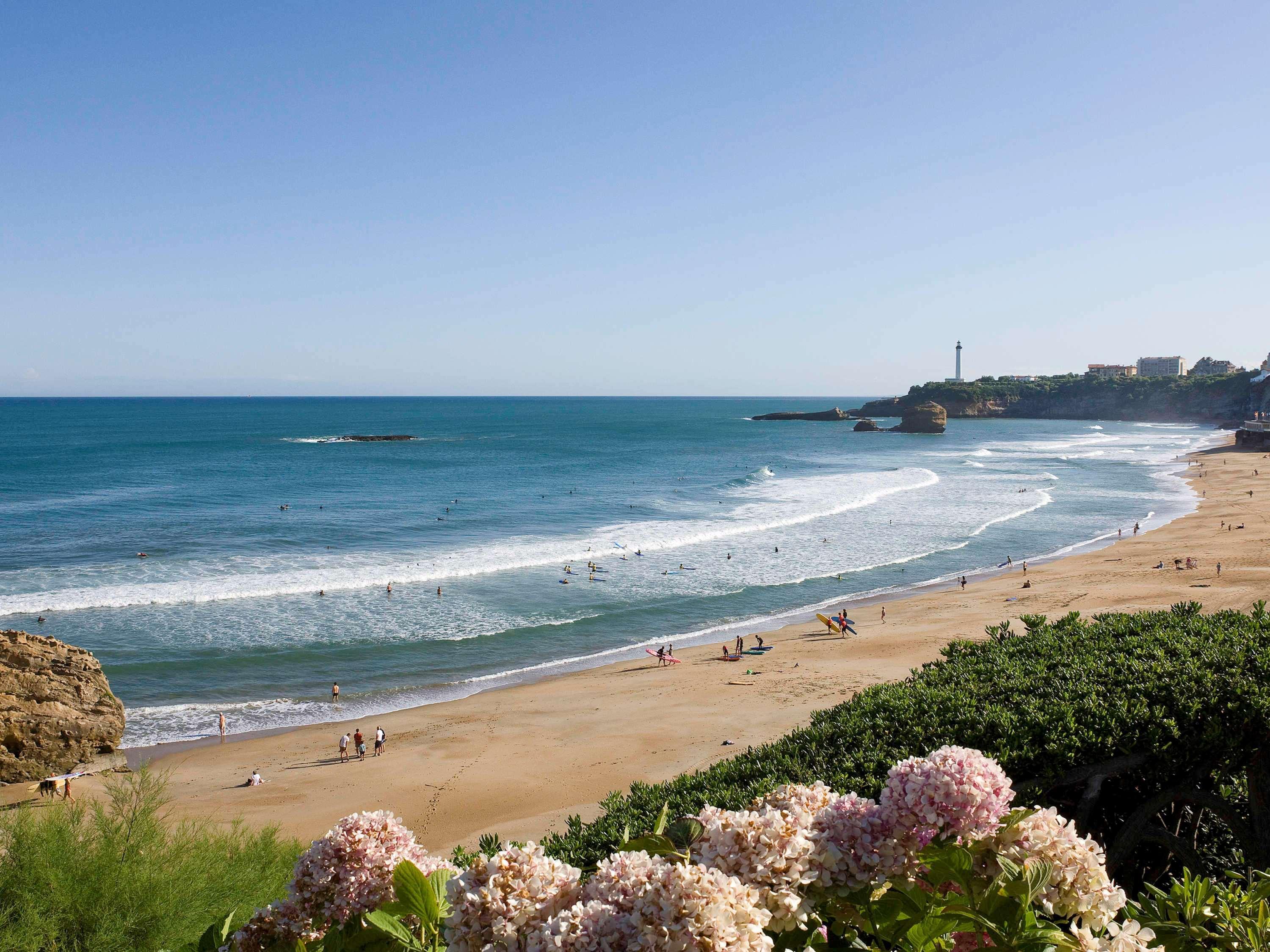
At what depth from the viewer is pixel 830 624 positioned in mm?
29406

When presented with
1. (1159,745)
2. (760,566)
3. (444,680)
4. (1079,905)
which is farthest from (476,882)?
(760,566)

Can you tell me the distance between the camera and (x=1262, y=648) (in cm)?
732

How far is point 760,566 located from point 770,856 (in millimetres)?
37511

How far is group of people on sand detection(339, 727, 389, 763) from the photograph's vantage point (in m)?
19.8

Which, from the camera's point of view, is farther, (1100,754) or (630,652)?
(630,652)

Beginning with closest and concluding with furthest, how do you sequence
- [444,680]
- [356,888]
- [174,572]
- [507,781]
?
1. [356,888]
2. [507,781]
3. [444,680]
4. [174,572]

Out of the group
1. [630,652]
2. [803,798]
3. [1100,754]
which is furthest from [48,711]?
[803,798]

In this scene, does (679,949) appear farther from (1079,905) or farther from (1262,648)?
(1262,648)

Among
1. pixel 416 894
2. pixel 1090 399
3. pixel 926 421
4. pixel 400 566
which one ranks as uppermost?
pixel 1090 399

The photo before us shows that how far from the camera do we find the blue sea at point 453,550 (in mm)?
26469

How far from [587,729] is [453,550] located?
22580mm

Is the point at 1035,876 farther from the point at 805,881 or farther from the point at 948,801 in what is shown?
the point at 805,881

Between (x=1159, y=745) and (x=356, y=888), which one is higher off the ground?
(x=356, y=888)

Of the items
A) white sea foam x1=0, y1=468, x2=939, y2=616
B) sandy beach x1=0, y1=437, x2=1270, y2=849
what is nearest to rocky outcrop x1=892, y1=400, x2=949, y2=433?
white sea foam x1=0, y1=468, x2=939, y2=616
